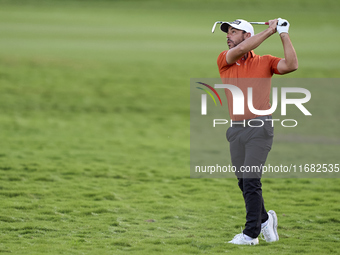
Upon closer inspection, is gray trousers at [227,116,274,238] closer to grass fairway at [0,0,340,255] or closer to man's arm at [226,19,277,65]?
grass fairway at [0,0,340,255]

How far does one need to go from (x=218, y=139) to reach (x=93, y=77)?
1248 centimetres

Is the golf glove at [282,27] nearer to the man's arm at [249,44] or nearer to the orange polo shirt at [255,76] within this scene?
the man's arm at [249,44]

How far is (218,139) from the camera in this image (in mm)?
18172

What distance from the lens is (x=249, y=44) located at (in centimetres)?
649

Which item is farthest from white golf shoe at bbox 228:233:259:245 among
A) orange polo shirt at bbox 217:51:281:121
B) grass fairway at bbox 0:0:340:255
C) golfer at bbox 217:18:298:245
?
orange polo shirt at bbox 217:51:281:121

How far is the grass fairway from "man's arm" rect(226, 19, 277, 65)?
234 cm

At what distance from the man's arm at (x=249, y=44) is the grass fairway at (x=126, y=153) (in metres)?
2.34

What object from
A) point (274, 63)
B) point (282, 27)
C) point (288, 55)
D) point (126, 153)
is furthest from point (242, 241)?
point (126, 153)

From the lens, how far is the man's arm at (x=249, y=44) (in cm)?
648

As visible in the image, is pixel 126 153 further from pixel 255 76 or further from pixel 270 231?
pixel 255 76

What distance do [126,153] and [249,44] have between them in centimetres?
910

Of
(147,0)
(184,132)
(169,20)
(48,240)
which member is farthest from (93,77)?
(147,0)

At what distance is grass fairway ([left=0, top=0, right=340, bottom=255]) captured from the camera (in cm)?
758

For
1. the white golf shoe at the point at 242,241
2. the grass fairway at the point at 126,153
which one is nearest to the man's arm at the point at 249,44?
the white golf shoe at the point at 242,241
